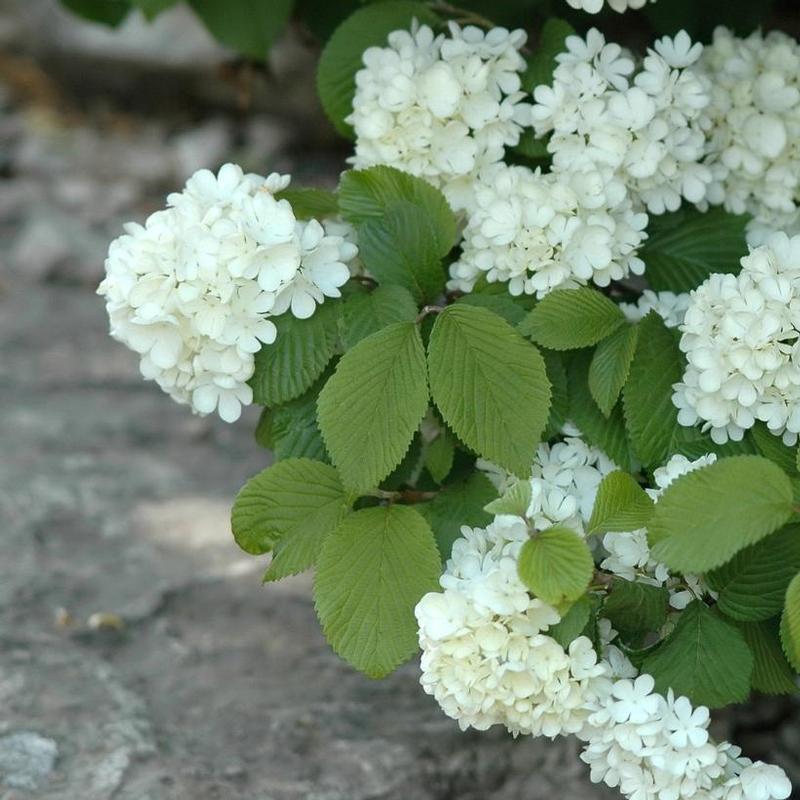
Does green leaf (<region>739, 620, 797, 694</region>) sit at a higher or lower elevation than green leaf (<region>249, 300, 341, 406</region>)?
lower

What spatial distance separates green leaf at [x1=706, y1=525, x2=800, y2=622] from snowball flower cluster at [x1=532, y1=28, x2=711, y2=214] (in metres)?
0.55

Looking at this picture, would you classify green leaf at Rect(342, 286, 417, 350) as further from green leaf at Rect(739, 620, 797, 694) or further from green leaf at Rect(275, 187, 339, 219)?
green leaf at Rect(739, 620, 797, 694)

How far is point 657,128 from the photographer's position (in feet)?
5.63

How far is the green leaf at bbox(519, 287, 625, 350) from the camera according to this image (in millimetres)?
1586

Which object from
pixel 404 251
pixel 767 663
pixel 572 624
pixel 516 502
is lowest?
pixel 767 663

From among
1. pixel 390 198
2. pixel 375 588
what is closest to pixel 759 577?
pixel 375 588

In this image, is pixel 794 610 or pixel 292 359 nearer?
pixel 794 610

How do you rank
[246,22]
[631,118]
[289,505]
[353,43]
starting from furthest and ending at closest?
[246,22] < [353,43] < [631,118] < [289,505]

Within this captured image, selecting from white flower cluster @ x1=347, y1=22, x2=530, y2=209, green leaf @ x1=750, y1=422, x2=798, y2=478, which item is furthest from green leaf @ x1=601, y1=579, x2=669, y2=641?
white flower cluster @ x1=347, y1=22, x2=530, y2=209

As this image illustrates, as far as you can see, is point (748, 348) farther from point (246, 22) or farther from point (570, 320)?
point (246, 22)

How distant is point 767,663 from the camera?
1559 millimetres

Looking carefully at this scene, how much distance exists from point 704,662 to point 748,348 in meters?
0.39

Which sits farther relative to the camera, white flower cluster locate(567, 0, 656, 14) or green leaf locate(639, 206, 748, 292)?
green leaf locate(639, 206, 748, 292)

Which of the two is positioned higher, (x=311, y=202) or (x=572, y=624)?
(x=311, y=202)
